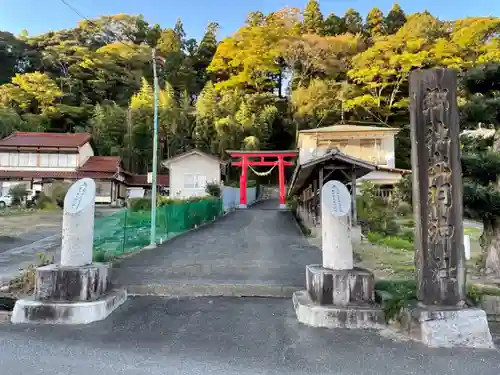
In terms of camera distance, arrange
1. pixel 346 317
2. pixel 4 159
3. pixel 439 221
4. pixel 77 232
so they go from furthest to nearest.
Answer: pixel 4 159 < pixel 77 232 < pixel 346 317 < pixel 439 221

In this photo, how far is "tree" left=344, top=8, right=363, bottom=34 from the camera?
39537mm

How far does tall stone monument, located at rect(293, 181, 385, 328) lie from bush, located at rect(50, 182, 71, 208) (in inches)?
918

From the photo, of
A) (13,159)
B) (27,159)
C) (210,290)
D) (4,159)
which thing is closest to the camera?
(210,290)

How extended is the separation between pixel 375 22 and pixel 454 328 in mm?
41772

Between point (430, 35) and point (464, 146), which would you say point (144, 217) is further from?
point (430, 35)

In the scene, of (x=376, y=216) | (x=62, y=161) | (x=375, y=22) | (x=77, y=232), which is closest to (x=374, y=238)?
(x=376, y=216)

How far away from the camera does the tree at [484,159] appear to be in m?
4.80

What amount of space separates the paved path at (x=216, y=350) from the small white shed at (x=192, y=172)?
20.4 metres

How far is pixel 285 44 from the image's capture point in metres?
36.0

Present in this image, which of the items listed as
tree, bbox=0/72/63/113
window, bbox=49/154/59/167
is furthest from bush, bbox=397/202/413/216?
tree, bbox=0/72/63/113

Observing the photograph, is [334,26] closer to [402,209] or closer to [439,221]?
[402,209]

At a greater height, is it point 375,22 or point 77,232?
point 375,22

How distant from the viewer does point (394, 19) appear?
38.5m

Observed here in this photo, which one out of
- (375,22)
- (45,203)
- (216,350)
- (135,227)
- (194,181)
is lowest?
(216,350)
